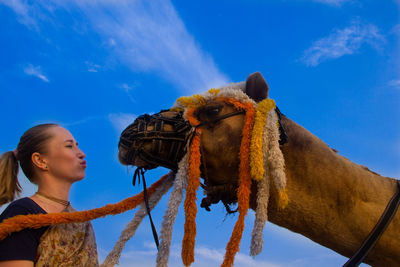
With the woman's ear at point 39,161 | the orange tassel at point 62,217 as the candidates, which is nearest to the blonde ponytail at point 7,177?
the woman's ear at point 39,161

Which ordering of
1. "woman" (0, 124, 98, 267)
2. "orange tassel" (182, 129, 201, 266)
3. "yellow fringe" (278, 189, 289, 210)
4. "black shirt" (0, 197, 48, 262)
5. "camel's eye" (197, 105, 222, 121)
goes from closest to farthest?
"black shirt" (0, 197, 48, 262)
"woman" (0, 124, 98, 267)
"yellow fringe" (278, 189, 289, 210)
"orange tassel" (182, 129, 201, 266)
"camel's eye" (197, 105, 222, 121)

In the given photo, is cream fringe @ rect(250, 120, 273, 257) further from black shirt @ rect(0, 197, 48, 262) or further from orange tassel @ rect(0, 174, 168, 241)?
black shirt @ rect(0, 197, 48, 262)

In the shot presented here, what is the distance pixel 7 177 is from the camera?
301 centimetres

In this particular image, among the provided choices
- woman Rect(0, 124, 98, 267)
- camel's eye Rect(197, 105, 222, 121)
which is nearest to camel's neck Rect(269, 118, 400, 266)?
camel's eye Rect(197, 105, 222, 121)

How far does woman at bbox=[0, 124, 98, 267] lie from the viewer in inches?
101

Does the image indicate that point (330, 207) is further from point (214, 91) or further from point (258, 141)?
point (214, 91)

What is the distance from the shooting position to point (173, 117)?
133 inches

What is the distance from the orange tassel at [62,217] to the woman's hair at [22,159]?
0.54 m

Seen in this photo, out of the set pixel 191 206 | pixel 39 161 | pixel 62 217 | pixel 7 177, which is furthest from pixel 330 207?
pixel 7 177

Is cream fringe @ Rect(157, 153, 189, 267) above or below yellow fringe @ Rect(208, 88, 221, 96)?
below

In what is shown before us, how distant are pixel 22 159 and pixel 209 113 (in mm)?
1785

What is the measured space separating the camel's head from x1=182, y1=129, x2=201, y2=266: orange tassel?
0.10m

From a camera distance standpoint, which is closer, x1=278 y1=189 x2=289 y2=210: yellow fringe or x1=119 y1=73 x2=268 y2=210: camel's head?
x1=278 y1=189 x2=289 y2=210: yellow fringe

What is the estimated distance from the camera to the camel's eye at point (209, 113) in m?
3.29
